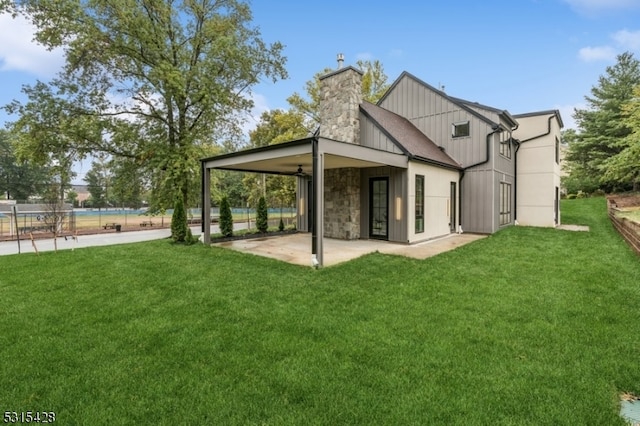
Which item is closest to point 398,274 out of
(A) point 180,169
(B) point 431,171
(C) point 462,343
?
(C) point 462,343

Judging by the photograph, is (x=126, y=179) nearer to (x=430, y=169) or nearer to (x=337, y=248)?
(x=337, y=248)

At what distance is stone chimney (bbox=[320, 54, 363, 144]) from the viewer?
10023 millimetres

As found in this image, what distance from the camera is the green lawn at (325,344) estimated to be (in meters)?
2.31

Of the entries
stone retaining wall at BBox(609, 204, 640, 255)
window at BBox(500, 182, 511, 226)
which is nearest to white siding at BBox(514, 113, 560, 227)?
window at BBox(500, 182, 511, 226)

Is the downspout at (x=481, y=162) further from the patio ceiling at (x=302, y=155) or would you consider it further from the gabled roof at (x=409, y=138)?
the patio ceiling at (x=302, y=155)

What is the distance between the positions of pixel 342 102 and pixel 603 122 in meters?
22.5

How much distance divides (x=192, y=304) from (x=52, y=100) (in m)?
12.4

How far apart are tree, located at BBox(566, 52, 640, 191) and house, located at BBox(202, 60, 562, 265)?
11933mm

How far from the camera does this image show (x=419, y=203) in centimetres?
976

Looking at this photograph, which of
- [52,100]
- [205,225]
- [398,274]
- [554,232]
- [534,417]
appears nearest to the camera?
[534,417]

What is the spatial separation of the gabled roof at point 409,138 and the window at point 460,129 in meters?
0.77

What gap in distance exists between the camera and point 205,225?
9961mm

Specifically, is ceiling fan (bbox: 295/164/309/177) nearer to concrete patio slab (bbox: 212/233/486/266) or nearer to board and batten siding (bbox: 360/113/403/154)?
board and batten siding (bbox: 360/113/403/154)

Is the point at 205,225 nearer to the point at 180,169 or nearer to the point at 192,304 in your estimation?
the point at 180,169
